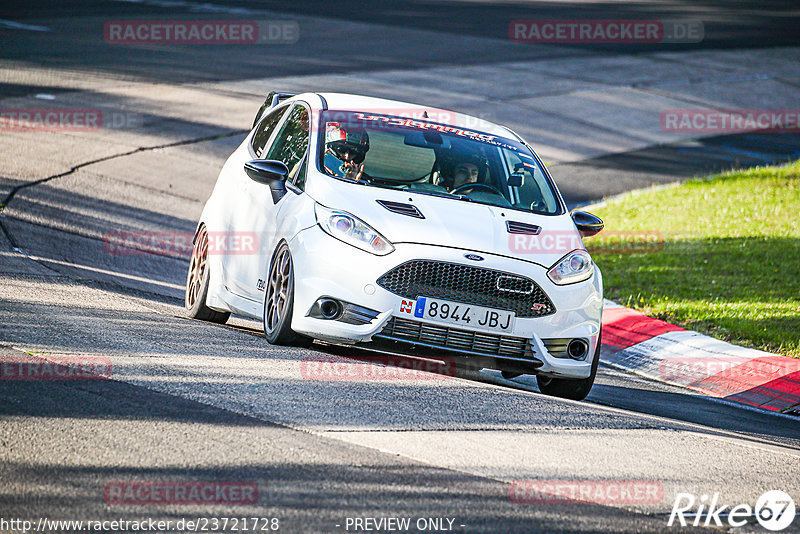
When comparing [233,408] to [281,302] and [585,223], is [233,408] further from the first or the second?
[585,223]

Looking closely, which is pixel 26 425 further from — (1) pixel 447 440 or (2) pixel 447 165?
(2) pixel 447 165

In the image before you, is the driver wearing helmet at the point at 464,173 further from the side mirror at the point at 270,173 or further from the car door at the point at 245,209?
the car door at the point at 245,209

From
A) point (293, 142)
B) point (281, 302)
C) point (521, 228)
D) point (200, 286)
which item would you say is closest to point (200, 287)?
point (200, 286)

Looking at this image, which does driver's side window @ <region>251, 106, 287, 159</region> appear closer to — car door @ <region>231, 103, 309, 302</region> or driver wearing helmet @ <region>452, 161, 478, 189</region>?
car door @ <region>231, 103, 309, 302</region>

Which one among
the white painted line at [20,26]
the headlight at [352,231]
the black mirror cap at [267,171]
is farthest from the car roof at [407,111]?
the white painted line at [20,26]

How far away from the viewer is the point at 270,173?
8.08 meters

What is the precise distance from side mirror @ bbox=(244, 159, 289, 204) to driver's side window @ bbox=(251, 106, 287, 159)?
963 mm

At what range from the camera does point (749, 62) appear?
3155 cm

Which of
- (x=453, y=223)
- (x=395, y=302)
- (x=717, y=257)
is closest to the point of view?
(x=395, y=302)

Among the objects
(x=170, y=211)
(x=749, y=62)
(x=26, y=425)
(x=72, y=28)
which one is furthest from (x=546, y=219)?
(x=749, y=62)

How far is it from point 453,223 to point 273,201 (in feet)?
4.92

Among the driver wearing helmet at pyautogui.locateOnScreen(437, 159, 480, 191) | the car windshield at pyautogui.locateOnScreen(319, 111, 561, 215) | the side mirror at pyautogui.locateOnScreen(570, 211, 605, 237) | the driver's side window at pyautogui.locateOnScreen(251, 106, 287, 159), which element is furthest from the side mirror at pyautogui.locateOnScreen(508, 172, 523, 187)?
the driver's side window at pyautogui.locateOnScreen(251, 106, 287, 159)

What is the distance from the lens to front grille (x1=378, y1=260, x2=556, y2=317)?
7.21 m

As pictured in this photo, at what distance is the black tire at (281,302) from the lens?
7.48m
